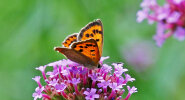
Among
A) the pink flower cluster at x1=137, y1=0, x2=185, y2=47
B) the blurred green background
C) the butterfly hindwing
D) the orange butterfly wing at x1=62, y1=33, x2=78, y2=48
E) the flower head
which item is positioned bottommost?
the flower head

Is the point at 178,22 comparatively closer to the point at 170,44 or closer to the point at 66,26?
the point at 170,44

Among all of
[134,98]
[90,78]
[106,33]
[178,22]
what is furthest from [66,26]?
[90,78]

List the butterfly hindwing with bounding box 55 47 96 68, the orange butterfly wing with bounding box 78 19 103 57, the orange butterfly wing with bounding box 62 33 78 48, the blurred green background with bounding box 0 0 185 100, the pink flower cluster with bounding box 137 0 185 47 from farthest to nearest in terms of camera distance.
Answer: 1. the blurred green background with bounding box 0 0 185 100
2. the pink flower cluster with bounding box 137 0 185 47
3. the orange butterfly wing with bounding box 62 33 78 48
4. the orange butterfly wing with bounding box 78 19 103 57
5. the butterfly hindwing with bounding box 55 47 96 68

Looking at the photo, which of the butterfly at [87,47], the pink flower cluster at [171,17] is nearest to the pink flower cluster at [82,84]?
the butterfly at [87,47]

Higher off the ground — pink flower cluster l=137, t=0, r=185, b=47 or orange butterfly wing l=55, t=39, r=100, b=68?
pink flower cluster l=137, t=0, r=185, b=47

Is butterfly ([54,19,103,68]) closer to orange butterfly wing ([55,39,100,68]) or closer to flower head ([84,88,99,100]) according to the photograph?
orange butterfly wing ([55,39,100,68])

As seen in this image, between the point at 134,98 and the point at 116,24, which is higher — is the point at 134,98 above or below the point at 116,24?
below

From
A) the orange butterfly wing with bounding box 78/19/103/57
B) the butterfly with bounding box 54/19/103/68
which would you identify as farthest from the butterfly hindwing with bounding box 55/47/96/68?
the orange butterfly wing with bounding box 78/19/103/57
